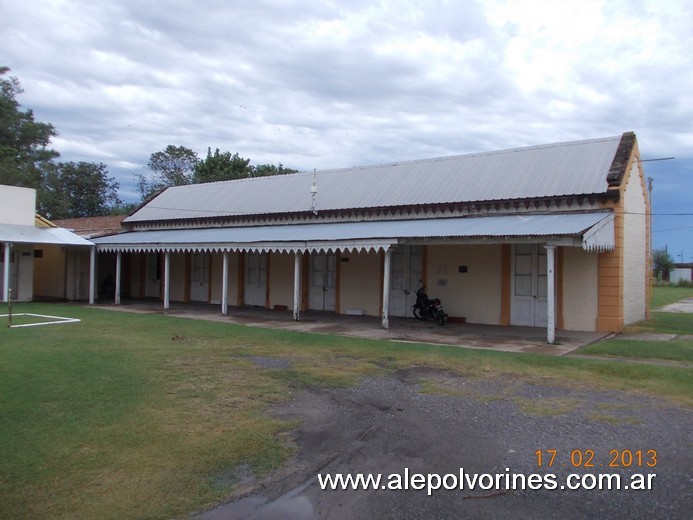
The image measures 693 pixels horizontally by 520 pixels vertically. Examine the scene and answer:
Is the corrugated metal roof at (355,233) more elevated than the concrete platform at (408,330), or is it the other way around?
the corrugated metal roof at (355,233)

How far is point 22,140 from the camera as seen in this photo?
123 ft

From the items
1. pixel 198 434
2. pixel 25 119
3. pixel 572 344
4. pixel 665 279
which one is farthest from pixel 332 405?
pixel 665 279

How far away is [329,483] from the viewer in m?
4.30

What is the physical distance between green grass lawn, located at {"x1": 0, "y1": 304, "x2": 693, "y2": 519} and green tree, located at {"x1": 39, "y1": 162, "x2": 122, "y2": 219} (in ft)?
96.4

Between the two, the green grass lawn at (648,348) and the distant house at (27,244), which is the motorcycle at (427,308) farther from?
the distant house at (27,244)

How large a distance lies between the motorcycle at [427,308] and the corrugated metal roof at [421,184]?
280 cm

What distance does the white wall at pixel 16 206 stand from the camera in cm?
2000

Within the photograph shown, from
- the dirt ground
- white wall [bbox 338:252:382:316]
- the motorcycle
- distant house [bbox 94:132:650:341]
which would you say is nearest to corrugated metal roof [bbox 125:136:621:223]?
distant house [bbox 94:132:650:341]

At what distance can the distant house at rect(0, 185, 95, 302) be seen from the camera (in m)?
19.2

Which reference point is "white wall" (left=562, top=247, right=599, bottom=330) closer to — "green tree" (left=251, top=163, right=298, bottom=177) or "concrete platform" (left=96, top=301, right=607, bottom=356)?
"concrete platform" (left=96, top=301, right=607, bottom=356)

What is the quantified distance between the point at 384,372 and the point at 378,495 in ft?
14.5

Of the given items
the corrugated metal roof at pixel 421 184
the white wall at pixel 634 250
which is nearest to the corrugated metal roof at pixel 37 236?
the corrugated metal roof at pixel 421 184

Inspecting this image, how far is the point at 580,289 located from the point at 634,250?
272 centimetres

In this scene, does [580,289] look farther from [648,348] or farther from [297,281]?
[297,281]
